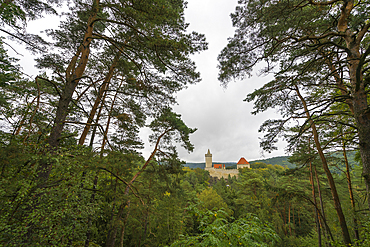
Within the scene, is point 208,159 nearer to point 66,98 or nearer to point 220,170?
point 220,170

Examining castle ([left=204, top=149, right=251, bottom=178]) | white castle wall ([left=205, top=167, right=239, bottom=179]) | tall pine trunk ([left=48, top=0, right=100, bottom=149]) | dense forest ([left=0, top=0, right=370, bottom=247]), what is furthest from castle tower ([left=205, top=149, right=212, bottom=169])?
tall pine trunk ([left=48, top=0, right=100, bottom=149])

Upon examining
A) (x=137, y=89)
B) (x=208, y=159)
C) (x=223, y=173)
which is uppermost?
(x=208, y=159)

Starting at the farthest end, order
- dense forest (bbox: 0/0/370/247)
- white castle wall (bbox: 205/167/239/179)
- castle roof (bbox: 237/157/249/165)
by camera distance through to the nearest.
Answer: castle roof (bbox: 237/157/249/165), white castle wall (bbox: 205/167/239/179), dense forest (bbox: 0/0/370/247)

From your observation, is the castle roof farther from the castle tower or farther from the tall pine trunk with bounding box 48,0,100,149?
the tall pine trunk with bounding box 48,0,100,149

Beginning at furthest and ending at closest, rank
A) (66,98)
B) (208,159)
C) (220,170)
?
(208,159) < (220,170) < (66,98)

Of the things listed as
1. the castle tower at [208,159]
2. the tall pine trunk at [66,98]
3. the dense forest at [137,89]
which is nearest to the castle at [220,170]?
the castle tower at [208,159]

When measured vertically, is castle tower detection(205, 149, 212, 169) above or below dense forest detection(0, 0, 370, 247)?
above

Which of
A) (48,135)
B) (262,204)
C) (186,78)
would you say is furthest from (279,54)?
(262,204)

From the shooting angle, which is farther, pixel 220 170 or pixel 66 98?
pixel 220 170

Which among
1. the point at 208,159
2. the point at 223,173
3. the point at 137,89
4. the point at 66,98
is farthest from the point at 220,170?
the point at 66,98

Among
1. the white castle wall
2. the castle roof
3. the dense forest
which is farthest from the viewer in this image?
the castle roof

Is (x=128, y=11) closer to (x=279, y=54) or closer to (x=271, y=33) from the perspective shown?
(x=271, y=33)

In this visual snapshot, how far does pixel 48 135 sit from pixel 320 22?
7.20m

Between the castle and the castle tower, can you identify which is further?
the castle tower
